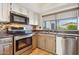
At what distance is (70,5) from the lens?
1.00 meters

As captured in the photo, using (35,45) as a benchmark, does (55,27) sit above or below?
above

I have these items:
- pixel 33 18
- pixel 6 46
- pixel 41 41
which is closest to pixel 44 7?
pixel 33 18

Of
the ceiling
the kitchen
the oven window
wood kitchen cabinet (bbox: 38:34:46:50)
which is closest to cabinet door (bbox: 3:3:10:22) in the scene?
the kitchen

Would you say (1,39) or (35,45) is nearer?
(1,39)

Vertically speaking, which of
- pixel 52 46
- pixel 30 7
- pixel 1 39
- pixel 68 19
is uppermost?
pixel 30 7

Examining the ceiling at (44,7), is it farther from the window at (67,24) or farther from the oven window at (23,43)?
the oven window at (23,43)

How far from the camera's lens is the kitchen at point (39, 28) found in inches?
39.9

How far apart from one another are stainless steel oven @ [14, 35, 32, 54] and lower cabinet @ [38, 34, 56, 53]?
0.15 m

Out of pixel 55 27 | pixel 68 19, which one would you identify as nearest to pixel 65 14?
pixel 68 19

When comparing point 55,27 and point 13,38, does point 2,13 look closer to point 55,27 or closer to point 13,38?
point 13,38

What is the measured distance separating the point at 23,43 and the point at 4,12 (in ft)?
1.68

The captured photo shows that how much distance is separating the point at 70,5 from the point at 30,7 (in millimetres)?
528
